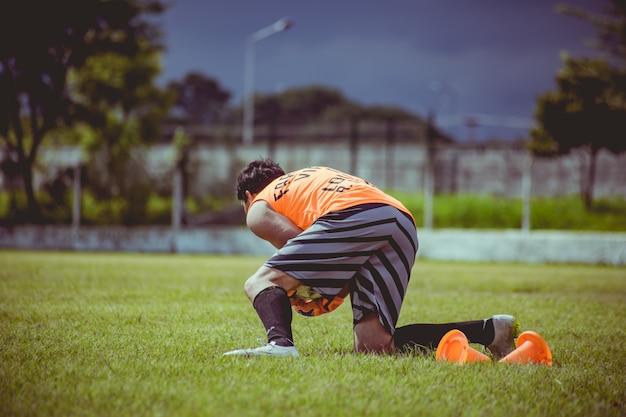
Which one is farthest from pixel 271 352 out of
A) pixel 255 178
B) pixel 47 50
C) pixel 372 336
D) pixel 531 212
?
pixel 47 50

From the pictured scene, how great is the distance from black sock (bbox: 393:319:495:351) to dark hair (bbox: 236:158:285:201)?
131 cm

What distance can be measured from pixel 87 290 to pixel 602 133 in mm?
16958

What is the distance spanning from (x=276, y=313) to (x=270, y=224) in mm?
533

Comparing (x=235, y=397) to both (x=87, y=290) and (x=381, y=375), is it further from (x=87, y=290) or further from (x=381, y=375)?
(x=87, y=290)

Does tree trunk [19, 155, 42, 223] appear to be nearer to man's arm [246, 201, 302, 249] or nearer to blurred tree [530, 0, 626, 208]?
blurred tree [530, 0, 626, 208]

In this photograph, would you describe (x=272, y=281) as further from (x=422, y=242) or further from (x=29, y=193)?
(x=29, y=193)

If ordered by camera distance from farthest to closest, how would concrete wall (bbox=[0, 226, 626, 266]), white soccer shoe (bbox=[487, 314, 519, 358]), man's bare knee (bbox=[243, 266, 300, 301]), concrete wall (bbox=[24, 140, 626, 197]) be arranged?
1. concrete wall (bbox=[24, 140, 626, 197])
2. concrete wall (bbox=[0, 226, 626, 266])
3. white soccer shoe (bbox=[487, 314, 519, 358])
4. man's bare knee (bbox=[243, 266, 300, 301])

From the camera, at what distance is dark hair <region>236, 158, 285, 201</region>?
4.76m

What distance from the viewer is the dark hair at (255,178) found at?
476 cm

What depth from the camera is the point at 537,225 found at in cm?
2086

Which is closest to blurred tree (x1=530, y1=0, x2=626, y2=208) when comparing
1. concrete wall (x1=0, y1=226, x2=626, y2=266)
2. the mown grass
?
the mown grass

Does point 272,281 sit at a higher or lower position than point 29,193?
higher

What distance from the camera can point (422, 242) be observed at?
20.4 meters

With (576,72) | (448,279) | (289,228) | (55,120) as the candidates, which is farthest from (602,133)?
(289,228)
